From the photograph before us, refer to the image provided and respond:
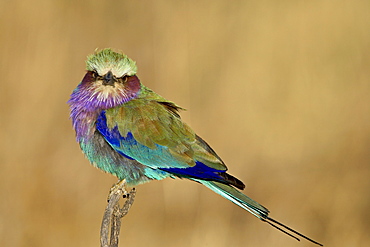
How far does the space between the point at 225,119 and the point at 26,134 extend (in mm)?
1699

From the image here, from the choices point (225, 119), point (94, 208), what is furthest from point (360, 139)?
point (94, 208)

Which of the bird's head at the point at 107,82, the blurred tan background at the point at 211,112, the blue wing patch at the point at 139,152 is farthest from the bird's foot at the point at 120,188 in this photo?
the blurred tan background at the point at 211,112

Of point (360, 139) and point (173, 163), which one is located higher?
point (360, 139)

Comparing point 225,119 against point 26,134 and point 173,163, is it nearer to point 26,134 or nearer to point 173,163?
point 26,134

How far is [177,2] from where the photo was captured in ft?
19.1

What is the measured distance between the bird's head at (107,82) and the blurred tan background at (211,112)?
219 centimetres

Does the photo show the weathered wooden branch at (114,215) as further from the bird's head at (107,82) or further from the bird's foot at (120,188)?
the bird's head at (107,82)

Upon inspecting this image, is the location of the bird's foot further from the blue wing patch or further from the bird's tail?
the bird's tail

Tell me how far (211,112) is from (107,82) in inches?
104

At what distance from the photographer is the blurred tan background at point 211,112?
5.48m

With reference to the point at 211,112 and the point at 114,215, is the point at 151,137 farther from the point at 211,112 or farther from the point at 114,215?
the point at 211,112

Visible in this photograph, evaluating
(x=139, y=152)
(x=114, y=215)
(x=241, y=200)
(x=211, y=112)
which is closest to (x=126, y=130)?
(x=139, y=152)

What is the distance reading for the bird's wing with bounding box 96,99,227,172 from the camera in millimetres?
3299

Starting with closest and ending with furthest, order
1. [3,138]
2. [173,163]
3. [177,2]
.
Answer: [173,163], [3,138], [177,2]
